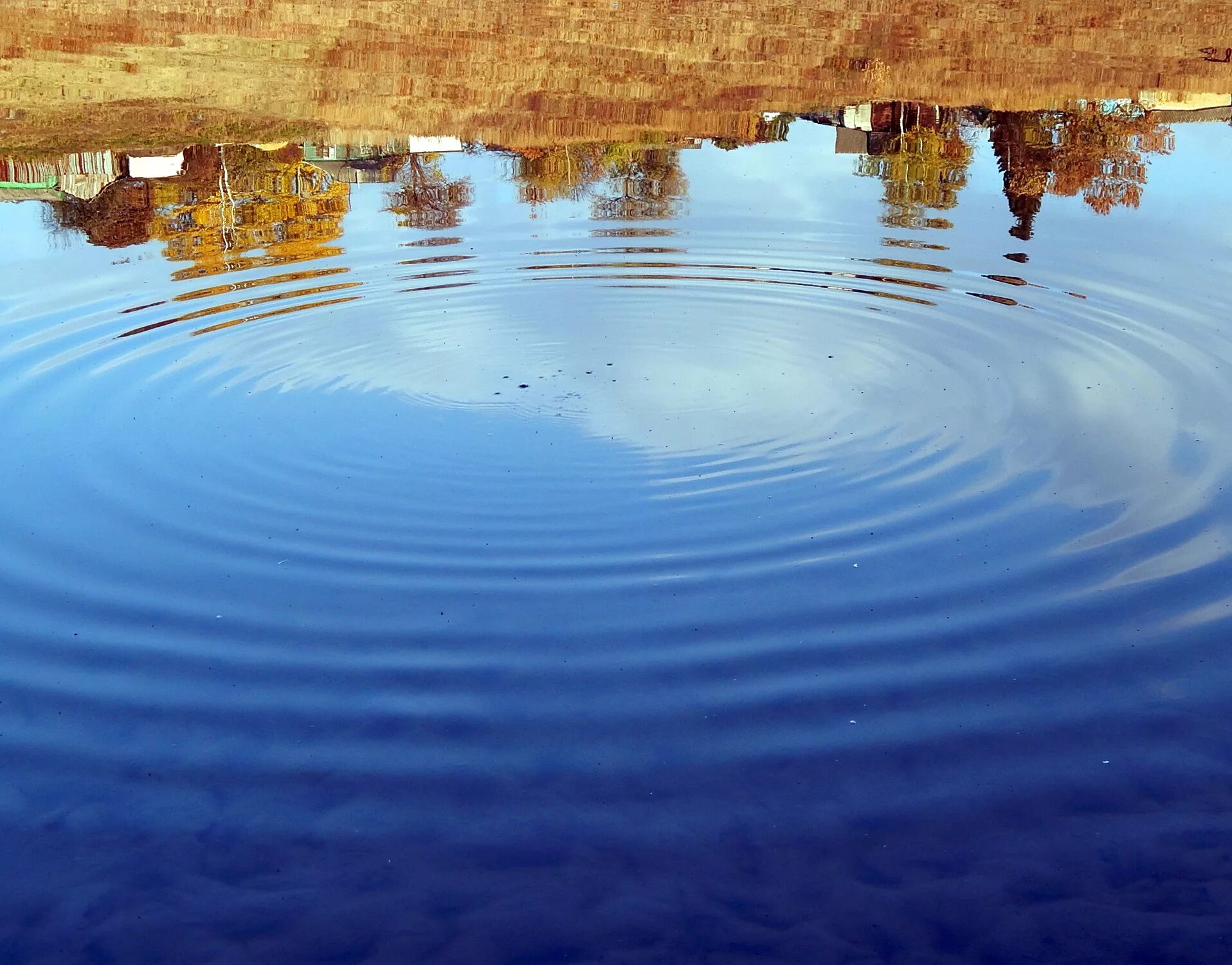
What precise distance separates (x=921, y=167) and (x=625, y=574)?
10.7 meters

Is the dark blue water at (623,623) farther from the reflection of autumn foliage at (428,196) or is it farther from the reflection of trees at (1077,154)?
the reflection of autumn foliage at (428,196)

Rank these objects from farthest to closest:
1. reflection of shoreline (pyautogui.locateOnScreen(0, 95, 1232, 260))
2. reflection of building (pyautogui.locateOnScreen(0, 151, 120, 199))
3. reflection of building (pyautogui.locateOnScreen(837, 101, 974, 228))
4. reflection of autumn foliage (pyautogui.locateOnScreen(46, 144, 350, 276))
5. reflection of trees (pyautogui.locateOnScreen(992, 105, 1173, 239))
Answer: reflection of building (pyautogui.locateOnScreen(0, 151, 120, 199)) → reflection of building (pyautogui.locateOnScreen(837, 101, 974, 228)) → reflection of shoreline (pyautogui.locateOnScreen(0, 95, 1232, 260)) → reflection of trees (pyautogui.locateOnScreen(992, 105, 1173, 239)) → reflection of autumn foliage (pyautogui.locateOnScreen(46, 144, 350, 276))

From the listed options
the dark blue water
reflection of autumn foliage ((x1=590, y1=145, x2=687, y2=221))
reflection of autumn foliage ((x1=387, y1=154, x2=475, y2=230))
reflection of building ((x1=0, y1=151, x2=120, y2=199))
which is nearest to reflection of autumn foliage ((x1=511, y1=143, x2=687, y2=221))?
reflection of autumn foliage ((x1=590, y1=145, x2=687, y2=221))

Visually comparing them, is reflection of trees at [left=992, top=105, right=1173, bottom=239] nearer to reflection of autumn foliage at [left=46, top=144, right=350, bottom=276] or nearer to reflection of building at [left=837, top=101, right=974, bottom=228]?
reflection of building at [left=837, top=101, right=974, bottom=228]

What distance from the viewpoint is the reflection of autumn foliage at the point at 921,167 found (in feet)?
45.2

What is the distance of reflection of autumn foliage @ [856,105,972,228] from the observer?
13.8 metres

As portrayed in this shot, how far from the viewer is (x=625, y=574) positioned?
20.8 feet

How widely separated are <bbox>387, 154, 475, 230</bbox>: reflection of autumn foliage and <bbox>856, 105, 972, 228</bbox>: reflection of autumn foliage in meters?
4.84

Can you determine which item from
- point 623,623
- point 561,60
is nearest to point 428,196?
point 561,60

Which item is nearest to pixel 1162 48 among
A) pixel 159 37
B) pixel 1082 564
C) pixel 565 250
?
pixel 565 250

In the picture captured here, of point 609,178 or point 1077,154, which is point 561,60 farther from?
point 1077,154

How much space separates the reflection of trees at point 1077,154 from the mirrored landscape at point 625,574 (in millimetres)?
97

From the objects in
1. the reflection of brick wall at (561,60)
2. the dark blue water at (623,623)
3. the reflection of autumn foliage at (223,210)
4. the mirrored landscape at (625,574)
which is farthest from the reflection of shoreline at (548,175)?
the dark blue water at (623,623)

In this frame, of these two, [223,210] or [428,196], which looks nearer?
[223,210]
